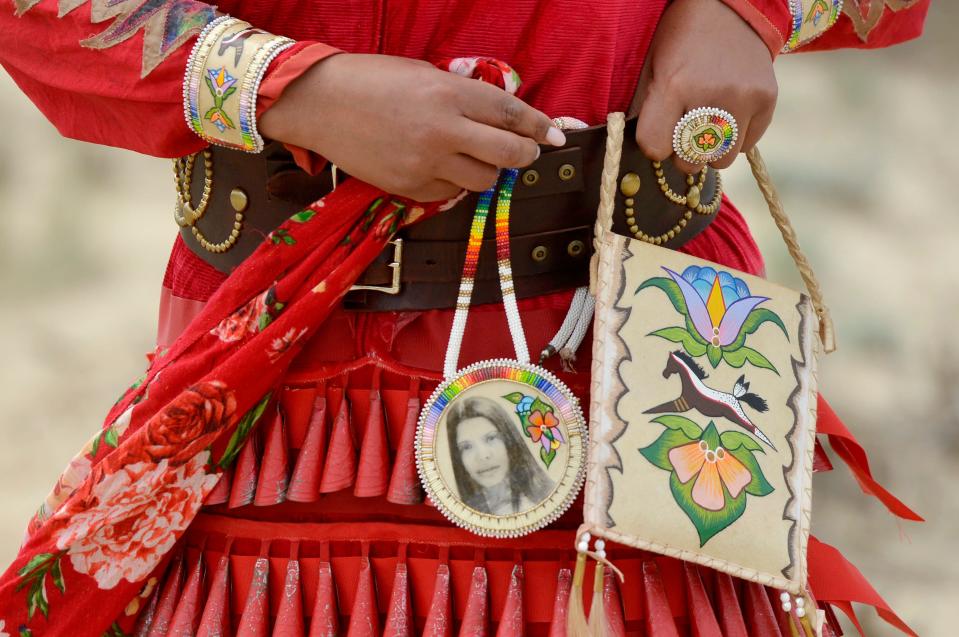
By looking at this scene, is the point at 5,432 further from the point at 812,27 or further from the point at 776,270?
the point at 812,27

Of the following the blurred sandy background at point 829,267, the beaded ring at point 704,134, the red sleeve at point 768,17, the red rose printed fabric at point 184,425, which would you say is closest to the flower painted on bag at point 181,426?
the red rose printed fabric at point 184,425

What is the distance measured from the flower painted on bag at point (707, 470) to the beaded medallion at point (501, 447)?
0.26ft

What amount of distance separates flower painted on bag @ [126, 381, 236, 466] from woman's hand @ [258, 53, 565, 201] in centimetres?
24

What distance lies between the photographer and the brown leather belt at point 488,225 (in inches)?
45.0

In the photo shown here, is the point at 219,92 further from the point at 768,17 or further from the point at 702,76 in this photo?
the point at 768,17

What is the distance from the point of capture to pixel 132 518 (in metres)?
1.13

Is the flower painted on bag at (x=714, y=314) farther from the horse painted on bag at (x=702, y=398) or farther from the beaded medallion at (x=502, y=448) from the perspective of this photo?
the beaded medallion at (x=502, y=448)

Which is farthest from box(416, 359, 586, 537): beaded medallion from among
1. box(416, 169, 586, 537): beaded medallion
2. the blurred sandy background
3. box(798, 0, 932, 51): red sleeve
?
the blurred sandy background

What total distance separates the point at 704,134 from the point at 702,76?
0.05 metres

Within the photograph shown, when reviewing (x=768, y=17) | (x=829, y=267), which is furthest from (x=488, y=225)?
(x=829, y=267)

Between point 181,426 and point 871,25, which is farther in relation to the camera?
point 871,25

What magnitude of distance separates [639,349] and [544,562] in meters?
0.22

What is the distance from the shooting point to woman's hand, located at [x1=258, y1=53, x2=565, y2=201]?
3.43 feet

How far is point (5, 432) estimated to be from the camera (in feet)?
17.6
